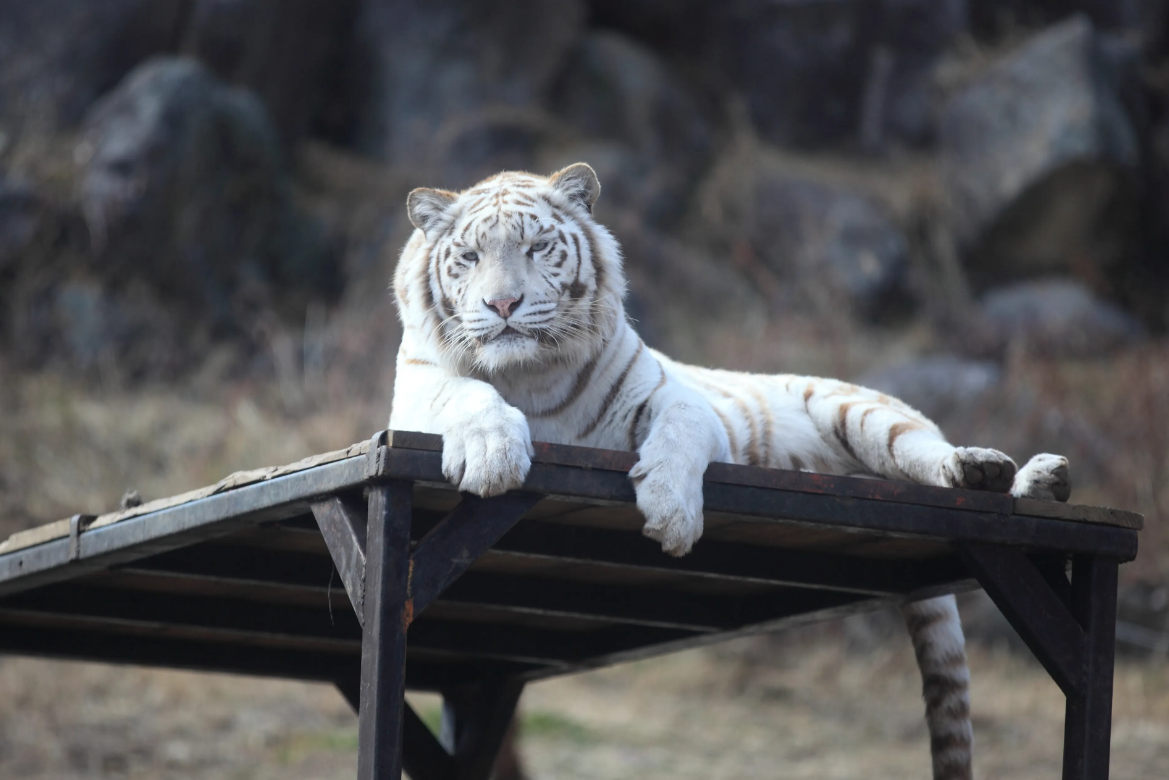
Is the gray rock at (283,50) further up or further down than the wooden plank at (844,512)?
further up

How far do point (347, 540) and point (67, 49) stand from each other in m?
12.3

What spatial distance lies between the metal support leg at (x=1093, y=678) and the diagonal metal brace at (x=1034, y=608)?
27 millimetres

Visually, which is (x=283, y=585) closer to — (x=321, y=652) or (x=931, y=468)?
(x=321, y=652)

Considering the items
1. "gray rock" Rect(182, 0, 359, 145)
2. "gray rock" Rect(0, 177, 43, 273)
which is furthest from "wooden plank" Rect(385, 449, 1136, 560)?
"gray rock" Rect(182, 0, 359, 145)

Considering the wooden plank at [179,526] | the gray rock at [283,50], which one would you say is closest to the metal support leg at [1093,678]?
the wooden plank at [179,526]

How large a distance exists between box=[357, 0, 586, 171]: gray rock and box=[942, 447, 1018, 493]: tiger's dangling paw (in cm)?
1208

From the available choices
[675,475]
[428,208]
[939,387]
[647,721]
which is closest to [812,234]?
[939,387]

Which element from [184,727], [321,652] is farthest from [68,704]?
[321,652]

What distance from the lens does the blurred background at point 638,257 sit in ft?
29.6

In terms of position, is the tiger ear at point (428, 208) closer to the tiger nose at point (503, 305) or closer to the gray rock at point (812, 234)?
the tiger nose at point (503, 305)

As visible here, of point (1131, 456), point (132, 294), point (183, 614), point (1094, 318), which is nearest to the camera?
point (183, 614)

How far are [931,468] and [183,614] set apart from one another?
8.69 feet

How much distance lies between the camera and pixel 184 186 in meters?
13.1

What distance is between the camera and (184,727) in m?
8.56
